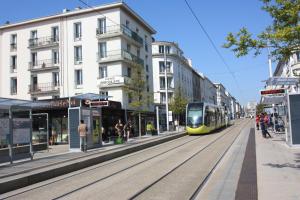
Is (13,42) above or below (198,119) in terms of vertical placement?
above

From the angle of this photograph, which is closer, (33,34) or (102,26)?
(102,26)

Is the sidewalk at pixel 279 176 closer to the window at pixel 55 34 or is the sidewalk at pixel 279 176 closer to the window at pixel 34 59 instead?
the window at pixel 55 34

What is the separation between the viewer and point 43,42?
167 feet

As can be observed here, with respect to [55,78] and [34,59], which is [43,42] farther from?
[55,78]

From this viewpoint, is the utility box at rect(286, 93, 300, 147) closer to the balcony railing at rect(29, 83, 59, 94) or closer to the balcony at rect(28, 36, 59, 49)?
the balcony railing at rect(29, 83, 59, 94)

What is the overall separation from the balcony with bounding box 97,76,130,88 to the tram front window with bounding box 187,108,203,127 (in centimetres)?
1099

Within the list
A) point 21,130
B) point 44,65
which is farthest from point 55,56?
point 21,130

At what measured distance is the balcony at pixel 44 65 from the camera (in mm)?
49809

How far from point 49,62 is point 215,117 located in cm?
2158

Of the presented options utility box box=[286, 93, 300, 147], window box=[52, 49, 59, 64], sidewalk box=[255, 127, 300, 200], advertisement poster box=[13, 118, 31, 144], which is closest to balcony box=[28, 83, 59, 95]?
window box=[52, 49, 59, 64]

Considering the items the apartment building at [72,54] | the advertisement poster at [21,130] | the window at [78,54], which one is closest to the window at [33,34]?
the apartment building at [72,54]

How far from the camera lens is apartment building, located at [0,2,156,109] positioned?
4728 centimetres

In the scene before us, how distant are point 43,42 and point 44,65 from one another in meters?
2.97

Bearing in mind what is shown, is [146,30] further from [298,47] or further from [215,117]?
[298,47]
